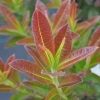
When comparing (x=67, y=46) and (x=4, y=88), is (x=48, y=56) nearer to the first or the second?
(x=67, y=46)

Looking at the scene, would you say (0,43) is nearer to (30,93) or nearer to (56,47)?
(30,93)

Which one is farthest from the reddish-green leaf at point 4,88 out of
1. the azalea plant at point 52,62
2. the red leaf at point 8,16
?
→ the red leaf at point 8,16

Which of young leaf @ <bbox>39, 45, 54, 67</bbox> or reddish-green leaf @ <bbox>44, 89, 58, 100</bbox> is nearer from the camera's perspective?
young leaf @ <bbox>39, 45, 54, 67</bbox>

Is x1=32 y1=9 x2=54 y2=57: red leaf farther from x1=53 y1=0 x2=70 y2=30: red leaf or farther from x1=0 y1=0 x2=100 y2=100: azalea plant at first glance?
x1=53 y1=0 x2=70 y2=30: red leaf

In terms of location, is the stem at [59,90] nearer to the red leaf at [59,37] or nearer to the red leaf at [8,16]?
the red leaf at [59,37]

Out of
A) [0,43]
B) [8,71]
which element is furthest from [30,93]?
[0,43]

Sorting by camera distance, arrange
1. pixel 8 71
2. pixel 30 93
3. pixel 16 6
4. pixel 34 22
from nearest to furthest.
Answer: pixel 34 22, pixel 8 71, pixel 30 93, pixel 16 6

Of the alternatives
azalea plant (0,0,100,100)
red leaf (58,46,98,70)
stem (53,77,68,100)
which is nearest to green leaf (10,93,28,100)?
azalea plant (0,0,100,100)
